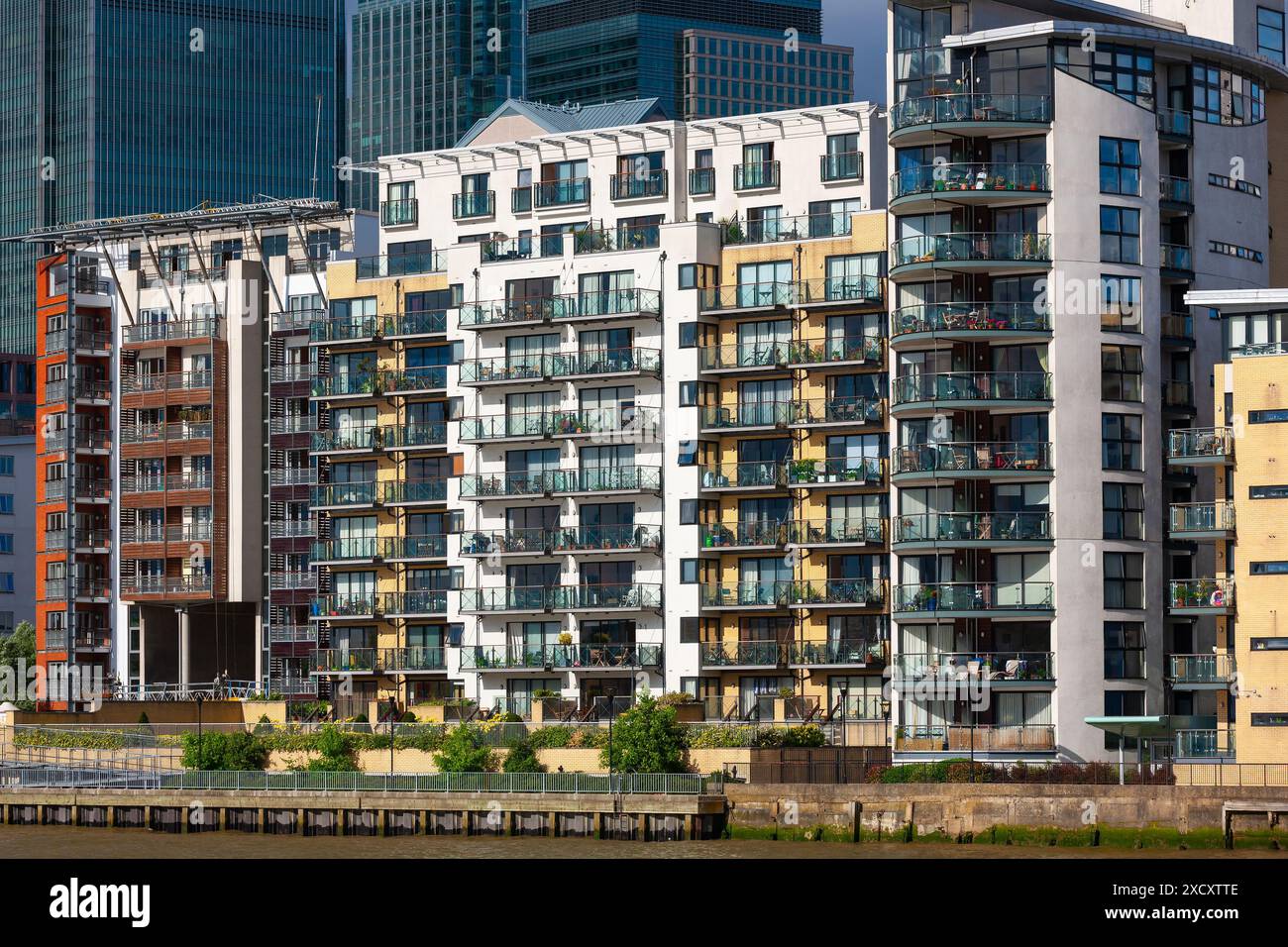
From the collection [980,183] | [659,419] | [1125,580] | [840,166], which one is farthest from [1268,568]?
[840,166]

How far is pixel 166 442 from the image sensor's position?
158 m

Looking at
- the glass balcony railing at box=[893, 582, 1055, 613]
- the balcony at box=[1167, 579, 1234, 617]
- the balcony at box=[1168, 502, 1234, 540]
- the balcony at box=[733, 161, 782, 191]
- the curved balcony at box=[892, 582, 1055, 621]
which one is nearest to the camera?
the balcony at box=[1168, 502, 1234, 540]

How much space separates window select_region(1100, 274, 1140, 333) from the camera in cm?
11019

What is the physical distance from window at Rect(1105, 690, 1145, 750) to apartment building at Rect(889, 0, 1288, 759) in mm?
95

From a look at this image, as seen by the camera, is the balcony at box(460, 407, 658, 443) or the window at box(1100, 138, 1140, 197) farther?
the balcony at box(460, 407, 658, 443)

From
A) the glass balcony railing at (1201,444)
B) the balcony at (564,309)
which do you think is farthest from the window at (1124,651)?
the balcony at (564,309)

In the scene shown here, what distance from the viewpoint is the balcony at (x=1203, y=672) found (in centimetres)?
10400

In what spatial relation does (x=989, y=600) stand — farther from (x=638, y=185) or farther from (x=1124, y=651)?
(x=638, y=185)

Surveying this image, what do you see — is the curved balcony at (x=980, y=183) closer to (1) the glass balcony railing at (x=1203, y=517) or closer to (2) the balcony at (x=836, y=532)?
(1) the glass balcony railing at (x=1203, y=517)

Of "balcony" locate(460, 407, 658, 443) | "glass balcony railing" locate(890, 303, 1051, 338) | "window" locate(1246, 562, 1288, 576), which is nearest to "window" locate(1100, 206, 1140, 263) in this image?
"glass balcony railing" locate(890, 303, 1051, 338)

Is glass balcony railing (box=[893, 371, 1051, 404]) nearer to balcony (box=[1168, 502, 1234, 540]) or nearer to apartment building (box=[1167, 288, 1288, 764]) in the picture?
apartment building (box=[1167, 288, 1288, 764])
